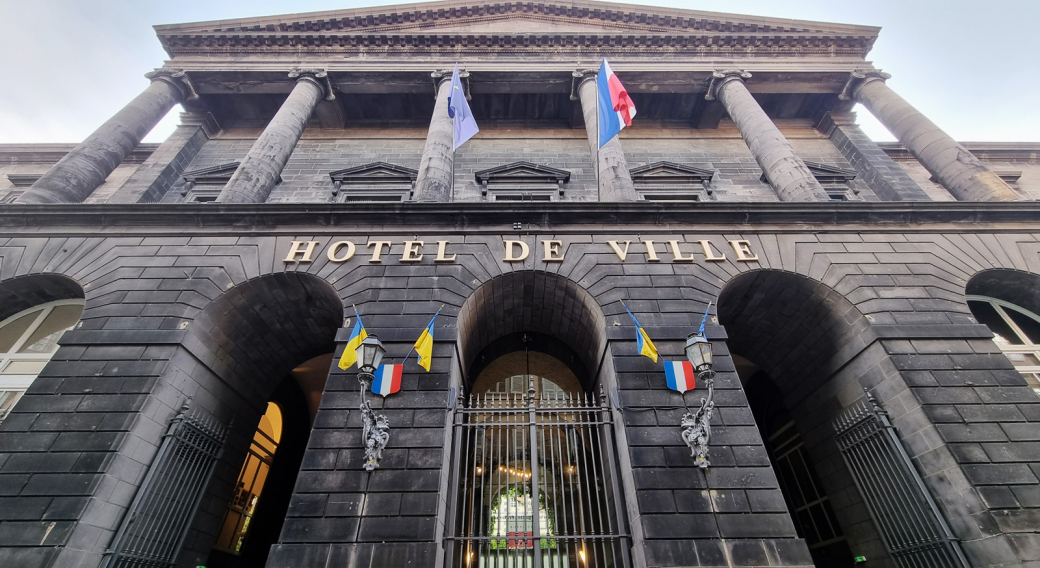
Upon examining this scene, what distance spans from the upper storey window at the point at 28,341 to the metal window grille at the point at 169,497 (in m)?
4.18

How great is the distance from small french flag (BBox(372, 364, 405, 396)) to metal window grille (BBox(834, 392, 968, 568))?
8.82 m

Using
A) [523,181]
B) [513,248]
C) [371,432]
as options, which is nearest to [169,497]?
[371,432]

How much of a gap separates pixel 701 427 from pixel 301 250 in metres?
8.99

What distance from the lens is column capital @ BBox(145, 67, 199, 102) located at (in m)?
16.6

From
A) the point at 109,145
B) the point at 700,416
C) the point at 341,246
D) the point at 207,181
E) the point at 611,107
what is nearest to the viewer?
the point at 700,416

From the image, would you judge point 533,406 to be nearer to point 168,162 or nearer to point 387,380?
point 387,380

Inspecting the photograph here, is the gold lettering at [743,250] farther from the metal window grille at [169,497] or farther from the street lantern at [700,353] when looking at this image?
the metal window grille at [169,497]

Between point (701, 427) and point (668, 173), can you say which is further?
point (668, 173)

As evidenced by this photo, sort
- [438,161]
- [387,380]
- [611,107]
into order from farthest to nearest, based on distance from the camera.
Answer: [438,161]
[611,107]
[387,380]

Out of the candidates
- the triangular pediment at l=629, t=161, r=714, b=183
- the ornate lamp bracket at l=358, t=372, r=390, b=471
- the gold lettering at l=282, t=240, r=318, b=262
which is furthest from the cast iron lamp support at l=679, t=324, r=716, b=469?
Answer: the triangular pediment at l=629, t=161, r=714, b=183

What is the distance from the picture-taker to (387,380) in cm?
859

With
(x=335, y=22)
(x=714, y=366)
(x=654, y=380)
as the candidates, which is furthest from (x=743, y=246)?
(x=335, y=22)

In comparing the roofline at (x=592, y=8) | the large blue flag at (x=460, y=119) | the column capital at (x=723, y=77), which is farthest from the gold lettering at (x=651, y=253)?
the roofline at (x=592, y=8)

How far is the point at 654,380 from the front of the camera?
873cm
